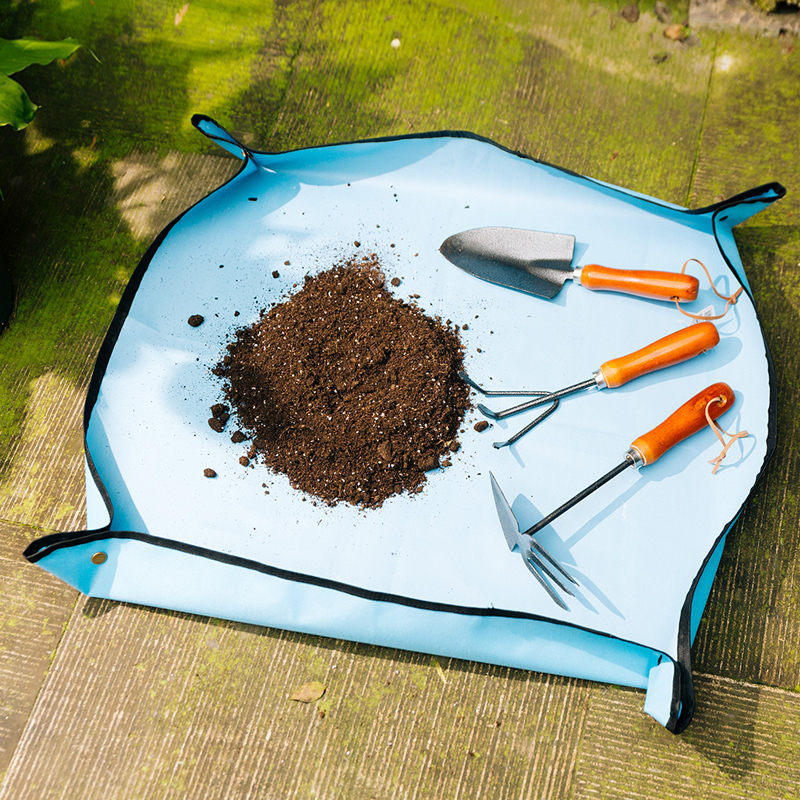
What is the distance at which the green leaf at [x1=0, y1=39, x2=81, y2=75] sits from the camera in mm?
1482

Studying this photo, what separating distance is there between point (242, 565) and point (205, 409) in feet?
1.37

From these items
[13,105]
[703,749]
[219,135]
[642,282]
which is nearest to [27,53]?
[13,105]

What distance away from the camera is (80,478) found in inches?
61.3

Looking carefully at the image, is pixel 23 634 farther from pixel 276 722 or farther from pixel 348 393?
pixel 348 393

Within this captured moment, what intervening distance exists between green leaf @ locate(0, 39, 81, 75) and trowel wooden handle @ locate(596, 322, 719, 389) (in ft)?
5.21

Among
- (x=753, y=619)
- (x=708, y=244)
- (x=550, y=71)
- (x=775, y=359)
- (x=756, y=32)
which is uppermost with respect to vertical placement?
(x=756, y=32)

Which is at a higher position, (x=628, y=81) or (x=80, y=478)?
(x=628, y=81)

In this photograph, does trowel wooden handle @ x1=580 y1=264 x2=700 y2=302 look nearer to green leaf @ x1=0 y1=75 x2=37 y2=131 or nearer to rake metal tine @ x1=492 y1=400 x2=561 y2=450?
rake metal tine @ x1=492 y1=400 x2=561 y2=450

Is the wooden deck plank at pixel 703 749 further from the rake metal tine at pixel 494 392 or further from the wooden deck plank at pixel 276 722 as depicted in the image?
the rake metal tine at pixel 494 392

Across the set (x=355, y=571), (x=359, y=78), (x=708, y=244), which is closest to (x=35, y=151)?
(x=359, y=78)

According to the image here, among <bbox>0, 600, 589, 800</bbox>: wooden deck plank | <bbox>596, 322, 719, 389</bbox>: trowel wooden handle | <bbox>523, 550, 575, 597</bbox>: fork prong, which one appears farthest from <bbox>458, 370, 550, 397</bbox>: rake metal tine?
<bbox>0, 600, 589, 800</bbox>: wooden deck plank

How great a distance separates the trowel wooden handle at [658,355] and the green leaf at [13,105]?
61.0 inches

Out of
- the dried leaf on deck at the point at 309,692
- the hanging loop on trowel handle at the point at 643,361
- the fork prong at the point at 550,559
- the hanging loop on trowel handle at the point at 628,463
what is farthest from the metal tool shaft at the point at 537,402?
the dried leaf on deck at the point at 309,692

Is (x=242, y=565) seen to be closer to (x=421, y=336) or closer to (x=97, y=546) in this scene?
(x=97, y=546)
